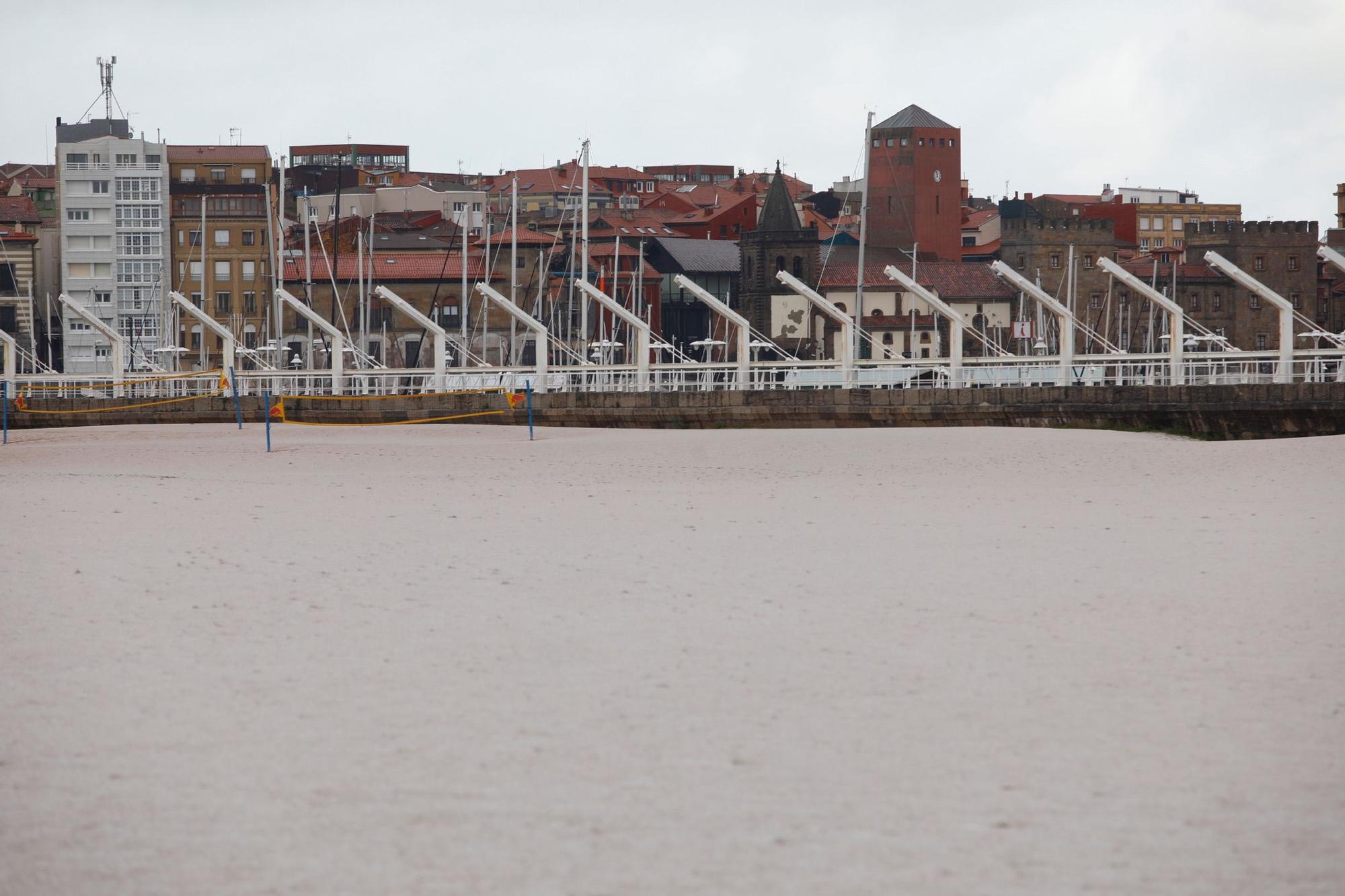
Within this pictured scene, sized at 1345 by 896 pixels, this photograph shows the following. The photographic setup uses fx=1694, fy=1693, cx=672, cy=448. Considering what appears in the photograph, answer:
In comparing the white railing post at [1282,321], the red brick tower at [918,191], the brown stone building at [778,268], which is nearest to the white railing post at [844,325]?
the white railing post at [1282,321]

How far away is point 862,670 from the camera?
26.5ft

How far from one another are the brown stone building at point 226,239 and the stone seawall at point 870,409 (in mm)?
54653

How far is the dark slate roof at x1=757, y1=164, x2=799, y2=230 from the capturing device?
103 metres

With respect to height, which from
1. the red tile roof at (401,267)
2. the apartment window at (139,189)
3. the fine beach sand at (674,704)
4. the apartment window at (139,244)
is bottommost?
the fine beach sand at (674,704)

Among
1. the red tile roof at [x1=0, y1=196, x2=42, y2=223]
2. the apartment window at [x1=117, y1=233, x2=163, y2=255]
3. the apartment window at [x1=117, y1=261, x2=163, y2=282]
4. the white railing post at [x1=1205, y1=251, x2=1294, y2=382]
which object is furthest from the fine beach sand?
the red tile roof at [x1=0, y1=196, x2=42, y2=223]

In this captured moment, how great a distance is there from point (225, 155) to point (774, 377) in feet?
225

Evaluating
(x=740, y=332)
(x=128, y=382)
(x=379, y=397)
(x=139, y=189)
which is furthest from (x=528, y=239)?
(x=740, y=332)

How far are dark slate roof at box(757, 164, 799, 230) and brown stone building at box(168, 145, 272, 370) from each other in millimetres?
29559

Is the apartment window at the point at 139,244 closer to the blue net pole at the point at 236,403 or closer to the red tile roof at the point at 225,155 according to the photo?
the red tile roof at the point at 225,155

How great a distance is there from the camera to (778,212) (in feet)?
339

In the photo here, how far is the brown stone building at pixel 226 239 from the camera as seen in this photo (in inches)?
3824

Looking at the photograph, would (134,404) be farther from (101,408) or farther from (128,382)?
(128,382)

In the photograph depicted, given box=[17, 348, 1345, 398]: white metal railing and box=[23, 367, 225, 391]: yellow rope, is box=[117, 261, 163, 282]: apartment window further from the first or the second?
box=[17, 348, 1345, 398]: white metal railing

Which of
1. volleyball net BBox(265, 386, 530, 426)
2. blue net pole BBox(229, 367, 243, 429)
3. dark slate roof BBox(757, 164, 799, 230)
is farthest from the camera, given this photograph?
dark slate roof BBox(757, 164, 799, 230)
